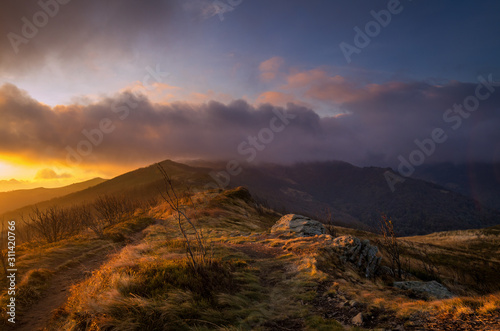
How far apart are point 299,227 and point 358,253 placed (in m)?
12.2

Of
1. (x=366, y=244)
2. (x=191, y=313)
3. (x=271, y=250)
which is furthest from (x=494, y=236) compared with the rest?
(x=191, y=313)

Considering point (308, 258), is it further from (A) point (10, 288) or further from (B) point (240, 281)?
(A) point (10, 288)

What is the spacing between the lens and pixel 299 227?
31.0 m

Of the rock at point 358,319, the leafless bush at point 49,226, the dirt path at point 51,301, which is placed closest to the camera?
the rock at point 358,319

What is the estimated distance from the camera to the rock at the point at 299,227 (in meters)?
29.3

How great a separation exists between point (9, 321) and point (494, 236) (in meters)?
123

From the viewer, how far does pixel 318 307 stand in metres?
9.15

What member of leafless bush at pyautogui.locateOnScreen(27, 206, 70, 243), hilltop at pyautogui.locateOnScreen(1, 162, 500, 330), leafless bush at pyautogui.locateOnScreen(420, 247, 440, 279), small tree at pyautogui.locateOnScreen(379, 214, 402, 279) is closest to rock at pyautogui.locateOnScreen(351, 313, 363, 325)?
hilltop at pyautogui.locateOnScreen(1, 162, 500, 330)

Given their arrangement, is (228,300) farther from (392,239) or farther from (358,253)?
(392,239)

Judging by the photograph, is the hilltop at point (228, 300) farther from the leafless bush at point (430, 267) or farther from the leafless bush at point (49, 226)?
the leafless bush at point (430, 267)

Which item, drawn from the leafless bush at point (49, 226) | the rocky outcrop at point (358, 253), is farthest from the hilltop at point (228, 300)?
the leafless bush at point (49, 226)

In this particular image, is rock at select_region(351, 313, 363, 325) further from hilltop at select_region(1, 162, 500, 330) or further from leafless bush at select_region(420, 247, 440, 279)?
leafless bush at select_region(420, 247, 440, 279)

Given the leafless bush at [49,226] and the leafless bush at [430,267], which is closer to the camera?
the leafless bush at [49,226]

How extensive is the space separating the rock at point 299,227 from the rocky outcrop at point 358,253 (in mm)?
9038
